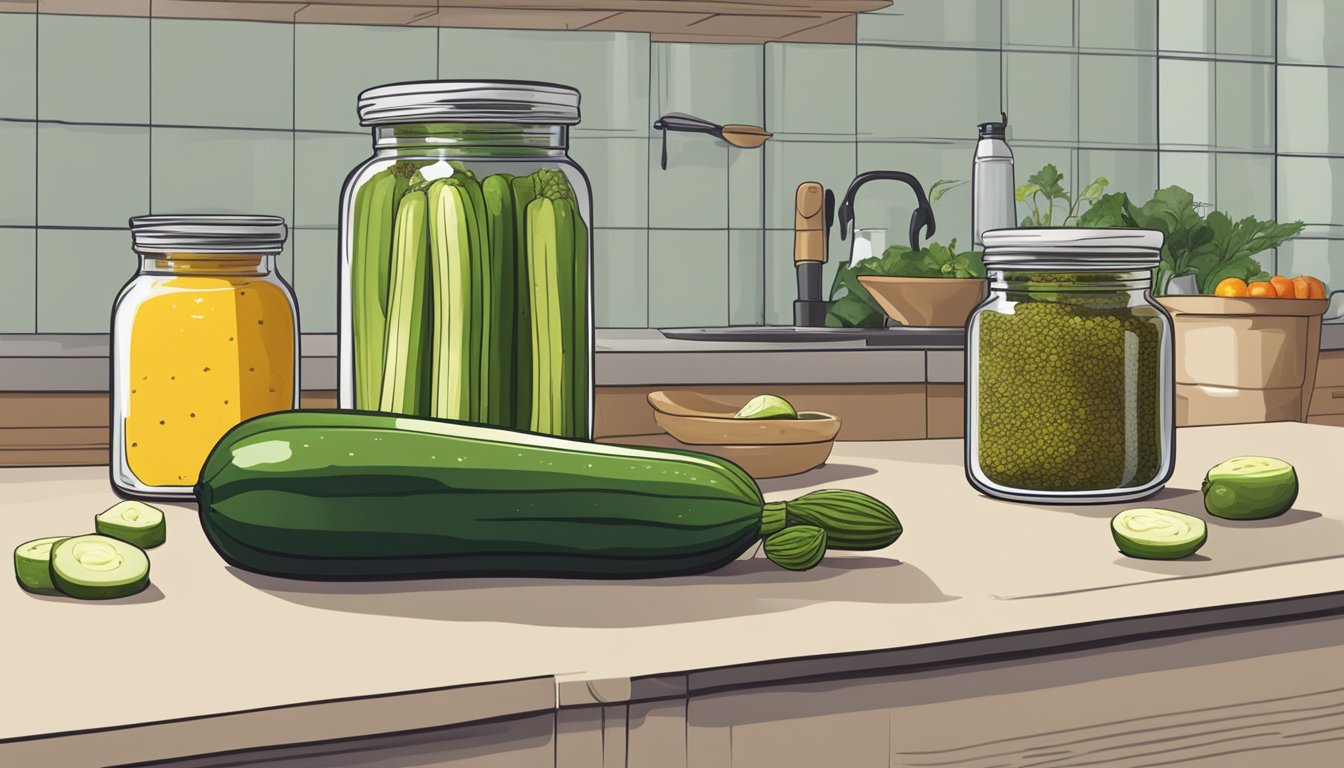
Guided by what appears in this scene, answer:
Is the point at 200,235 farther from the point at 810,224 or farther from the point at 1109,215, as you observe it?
the point at 810,224

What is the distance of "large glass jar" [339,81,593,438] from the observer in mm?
679

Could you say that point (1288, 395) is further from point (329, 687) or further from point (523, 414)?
point (329, 687)

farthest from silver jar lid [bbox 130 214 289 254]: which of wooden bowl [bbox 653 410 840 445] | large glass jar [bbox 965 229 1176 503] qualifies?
large glass jar [bbox 965 229 1176 503]

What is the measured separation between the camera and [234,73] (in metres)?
2.70

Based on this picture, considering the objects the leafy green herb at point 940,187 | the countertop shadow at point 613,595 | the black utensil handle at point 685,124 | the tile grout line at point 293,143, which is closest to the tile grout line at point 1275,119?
the leafy green herb at point 940,187

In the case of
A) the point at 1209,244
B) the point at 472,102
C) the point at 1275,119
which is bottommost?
the point at 472,102

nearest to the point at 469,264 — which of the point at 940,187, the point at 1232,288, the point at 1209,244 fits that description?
the point at 1232,288

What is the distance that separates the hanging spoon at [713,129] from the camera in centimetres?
281

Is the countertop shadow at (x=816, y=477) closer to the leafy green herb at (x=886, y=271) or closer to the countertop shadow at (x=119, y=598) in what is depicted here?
the countertop shadow at (x=119, y=598)

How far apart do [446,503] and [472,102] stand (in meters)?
0.23

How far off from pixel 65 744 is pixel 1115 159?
3200 millimetres

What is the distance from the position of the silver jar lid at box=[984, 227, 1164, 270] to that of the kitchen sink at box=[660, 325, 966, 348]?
1.66 m

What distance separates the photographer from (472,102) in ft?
2.21

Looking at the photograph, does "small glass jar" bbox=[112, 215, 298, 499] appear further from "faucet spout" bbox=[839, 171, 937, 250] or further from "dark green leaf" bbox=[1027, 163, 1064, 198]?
"dark green leaf" bbox=[1027, 163, 1064, 198]
